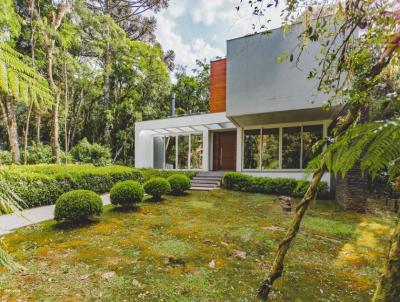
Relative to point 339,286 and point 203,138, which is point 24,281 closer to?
point 339,286

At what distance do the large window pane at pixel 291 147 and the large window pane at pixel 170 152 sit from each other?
26.0 ft

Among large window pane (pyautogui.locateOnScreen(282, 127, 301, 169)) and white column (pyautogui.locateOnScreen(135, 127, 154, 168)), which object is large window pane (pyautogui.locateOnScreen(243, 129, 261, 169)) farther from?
white column (pyautogui.locateOnScreen(135, 127, 154, 168))

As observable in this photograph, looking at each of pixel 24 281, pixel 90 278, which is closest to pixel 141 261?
pixel 90 278

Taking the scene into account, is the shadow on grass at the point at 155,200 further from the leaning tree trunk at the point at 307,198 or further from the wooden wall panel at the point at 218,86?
the wooden wall panel at the point at 218,86

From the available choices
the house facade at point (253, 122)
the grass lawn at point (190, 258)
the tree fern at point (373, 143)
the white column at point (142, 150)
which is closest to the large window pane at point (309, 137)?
the house facade at point (253, 122)

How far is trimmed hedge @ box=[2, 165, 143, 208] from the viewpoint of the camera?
7578mm

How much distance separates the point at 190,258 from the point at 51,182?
6.50m

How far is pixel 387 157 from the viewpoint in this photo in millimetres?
1168

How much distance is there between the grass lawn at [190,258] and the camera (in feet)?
11.2

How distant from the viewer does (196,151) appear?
52.7 feet

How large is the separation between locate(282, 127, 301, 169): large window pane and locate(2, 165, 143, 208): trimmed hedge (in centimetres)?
846

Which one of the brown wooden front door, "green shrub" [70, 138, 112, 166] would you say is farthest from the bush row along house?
"green shrub" [70, 138, 112, 166]

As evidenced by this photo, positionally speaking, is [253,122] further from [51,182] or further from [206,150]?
[51,182]

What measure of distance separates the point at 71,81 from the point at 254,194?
17768 mm
